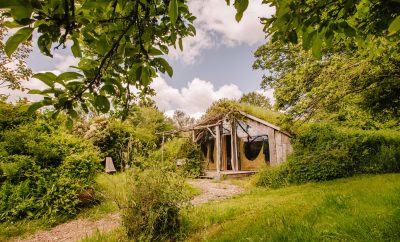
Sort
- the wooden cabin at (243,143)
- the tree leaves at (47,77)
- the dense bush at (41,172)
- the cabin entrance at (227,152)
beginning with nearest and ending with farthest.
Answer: the tree leaves at (47,77), the dense bush at (41,172), the wooden cabin at (243,143), the cabin entrance at (227,152)

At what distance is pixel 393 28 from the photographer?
0.95 m

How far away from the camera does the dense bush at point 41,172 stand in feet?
21.7

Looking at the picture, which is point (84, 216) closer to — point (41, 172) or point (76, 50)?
point (41, 172)

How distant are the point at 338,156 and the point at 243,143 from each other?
7695 millimetres

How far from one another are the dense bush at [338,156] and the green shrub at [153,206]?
6117mm

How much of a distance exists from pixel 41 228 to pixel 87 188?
5.27ft

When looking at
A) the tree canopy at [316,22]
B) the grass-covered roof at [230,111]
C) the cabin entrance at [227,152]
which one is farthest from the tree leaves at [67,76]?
the cabin entrance at [227,152]

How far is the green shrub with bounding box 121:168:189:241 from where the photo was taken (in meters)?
4.11

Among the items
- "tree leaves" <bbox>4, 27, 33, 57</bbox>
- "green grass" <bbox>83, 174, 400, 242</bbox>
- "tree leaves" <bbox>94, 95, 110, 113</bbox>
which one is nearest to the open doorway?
"green grass" <bbox>83, 174, 400, 242</bbox>

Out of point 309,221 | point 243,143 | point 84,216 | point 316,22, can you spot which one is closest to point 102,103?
point 316,22

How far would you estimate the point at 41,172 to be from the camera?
722 cm

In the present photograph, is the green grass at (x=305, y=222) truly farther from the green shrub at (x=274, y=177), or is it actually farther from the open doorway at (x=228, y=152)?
the open doorway at (x=228, y=152)

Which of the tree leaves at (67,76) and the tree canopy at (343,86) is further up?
the tree canopy at (343,86)

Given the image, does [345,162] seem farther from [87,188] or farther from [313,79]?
[87,188]
